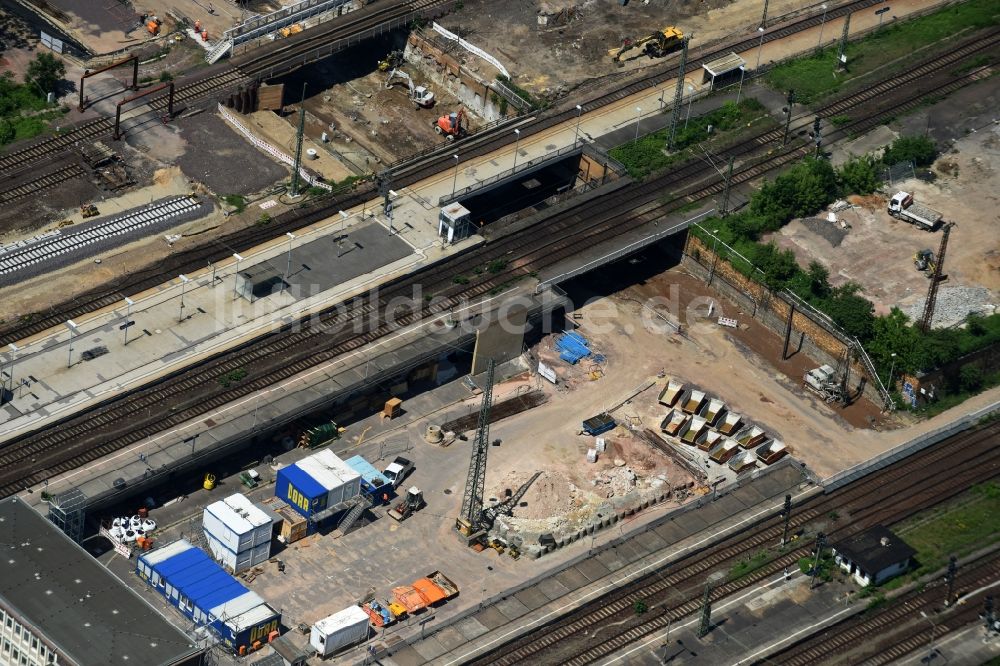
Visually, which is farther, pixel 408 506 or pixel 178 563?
pixel 408 506

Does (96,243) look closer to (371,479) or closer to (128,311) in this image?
(128,311)

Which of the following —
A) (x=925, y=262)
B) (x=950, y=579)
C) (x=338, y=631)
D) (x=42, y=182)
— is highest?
(x=925, y=262)

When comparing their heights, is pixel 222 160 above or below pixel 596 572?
above

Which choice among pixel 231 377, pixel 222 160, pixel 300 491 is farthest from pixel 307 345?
pixel 222 160

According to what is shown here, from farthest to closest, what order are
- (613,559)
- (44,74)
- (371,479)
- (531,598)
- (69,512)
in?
(44,74), (371,479), (613,559), (531,598), (69,512)

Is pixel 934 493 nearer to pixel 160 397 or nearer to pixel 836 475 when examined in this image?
pixel 836 475

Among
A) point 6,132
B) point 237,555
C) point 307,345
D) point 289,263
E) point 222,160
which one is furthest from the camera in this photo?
point 222,160
